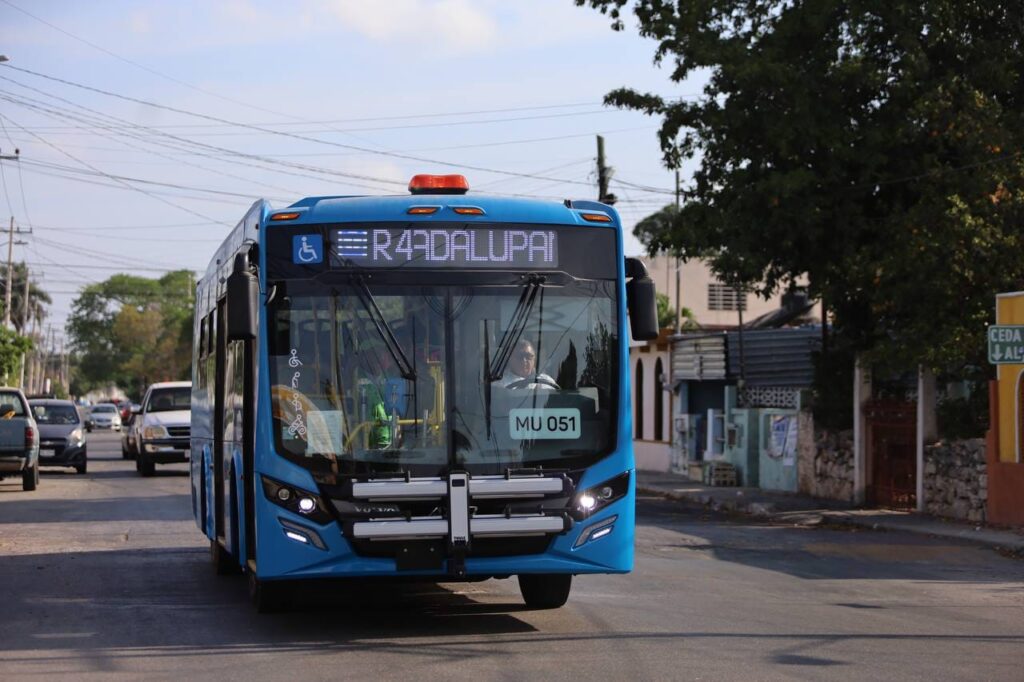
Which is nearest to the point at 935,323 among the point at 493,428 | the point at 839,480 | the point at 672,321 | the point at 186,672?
the point at 839,480

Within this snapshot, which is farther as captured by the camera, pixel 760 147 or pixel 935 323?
pixel 760 147

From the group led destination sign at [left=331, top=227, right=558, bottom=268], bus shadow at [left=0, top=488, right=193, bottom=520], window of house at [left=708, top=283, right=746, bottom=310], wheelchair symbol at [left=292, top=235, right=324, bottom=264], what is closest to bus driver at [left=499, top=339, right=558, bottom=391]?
led destination sign at [left=331, top=227, right=558, bottom=268]

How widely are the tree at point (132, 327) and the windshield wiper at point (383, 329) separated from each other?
129968mm

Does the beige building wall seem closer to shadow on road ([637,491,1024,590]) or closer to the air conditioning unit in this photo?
the air conditioning unit

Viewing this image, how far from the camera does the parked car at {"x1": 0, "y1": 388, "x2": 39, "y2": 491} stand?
86.2ft

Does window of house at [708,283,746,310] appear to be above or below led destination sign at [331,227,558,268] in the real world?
above

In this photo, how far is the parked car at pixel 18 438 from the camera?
26.3m

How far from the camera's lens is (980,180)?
2200 cm

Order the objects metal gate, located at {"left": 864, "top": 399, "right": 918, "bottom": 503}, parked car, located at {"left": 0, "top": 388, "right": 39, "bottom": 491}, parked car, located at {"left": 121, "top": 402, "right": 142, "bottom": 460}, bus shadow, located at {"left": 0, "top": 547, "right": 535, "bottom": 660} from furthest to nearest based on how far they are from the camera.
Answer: parked car, located at {"left": 121, "top": 402, "right": 142, "bottom": 460} < parked car, located at {"left": 0, "top": 388, "right": 39, "bottom": 491} < metal gate, located at {"left": 864, "top": 399, "right": 918, "bottom": 503} < bus shadow, located at {"left": 0, "top": 547, "right": 535, "bottom": 660}

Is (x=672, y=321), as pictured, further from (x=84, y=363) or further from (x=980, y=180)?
(x=84, y=363)

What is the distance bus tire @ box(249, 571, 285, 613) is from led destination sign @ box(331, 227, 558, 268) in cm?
248

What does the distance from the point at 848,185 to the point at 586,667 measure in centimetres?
1698

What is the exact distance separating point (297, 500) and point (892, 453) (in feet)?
56.3

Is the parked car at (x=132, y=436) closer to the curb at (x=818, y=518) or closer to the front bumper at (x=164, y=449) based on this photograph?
the front bumper at (x=164, y=449)
